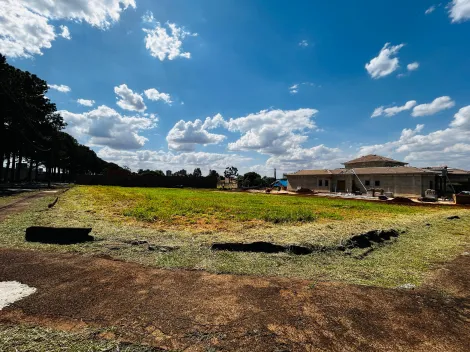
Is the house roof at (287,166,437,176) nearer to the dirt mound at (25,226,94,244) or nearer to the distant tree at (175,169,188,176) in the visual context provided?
the dirt mound at (25,226,94,244)

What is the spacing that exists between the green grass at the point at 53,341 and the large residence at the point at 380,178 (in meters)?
35.0

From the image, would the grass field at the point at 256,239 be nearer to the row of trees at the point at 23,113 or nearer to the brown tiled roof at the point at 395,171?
the brown tiled roof at the point at 395,171

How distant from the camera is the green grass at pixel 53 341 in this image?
2.44m

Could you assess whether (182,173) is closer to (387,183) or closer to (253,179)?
(253,179)

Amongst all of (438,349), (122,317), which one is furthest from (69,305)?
(438,349)

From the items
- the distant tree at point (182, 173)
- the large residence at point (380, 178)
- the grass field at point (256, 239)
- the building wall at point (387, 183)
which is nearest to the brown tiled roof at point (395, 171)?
the large residence at point (380, 178)

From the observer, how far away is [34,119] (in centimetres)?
3412

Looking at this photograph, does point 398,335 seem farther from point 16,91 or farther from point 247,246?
point 16,91

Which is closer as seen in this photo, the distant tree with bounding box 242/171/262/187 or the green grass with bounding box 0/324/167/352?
the green grass with bounding box 0/324/167/352

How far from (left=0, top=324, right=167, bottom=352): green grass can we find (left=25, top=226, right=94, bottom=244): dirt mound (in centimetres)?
410

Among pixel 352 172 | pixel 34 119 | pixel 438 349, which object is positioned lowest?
pixel 438 349

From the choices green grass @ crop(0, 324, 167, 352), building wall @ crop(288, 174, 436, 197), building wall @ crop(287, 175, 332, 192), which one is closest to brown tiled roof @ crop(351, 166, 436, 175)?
building wall @ crop(288, 174, 436, 197)

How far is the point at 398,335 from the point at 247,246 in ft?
12.5

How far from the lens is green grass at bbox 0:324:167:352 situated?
2.44m
